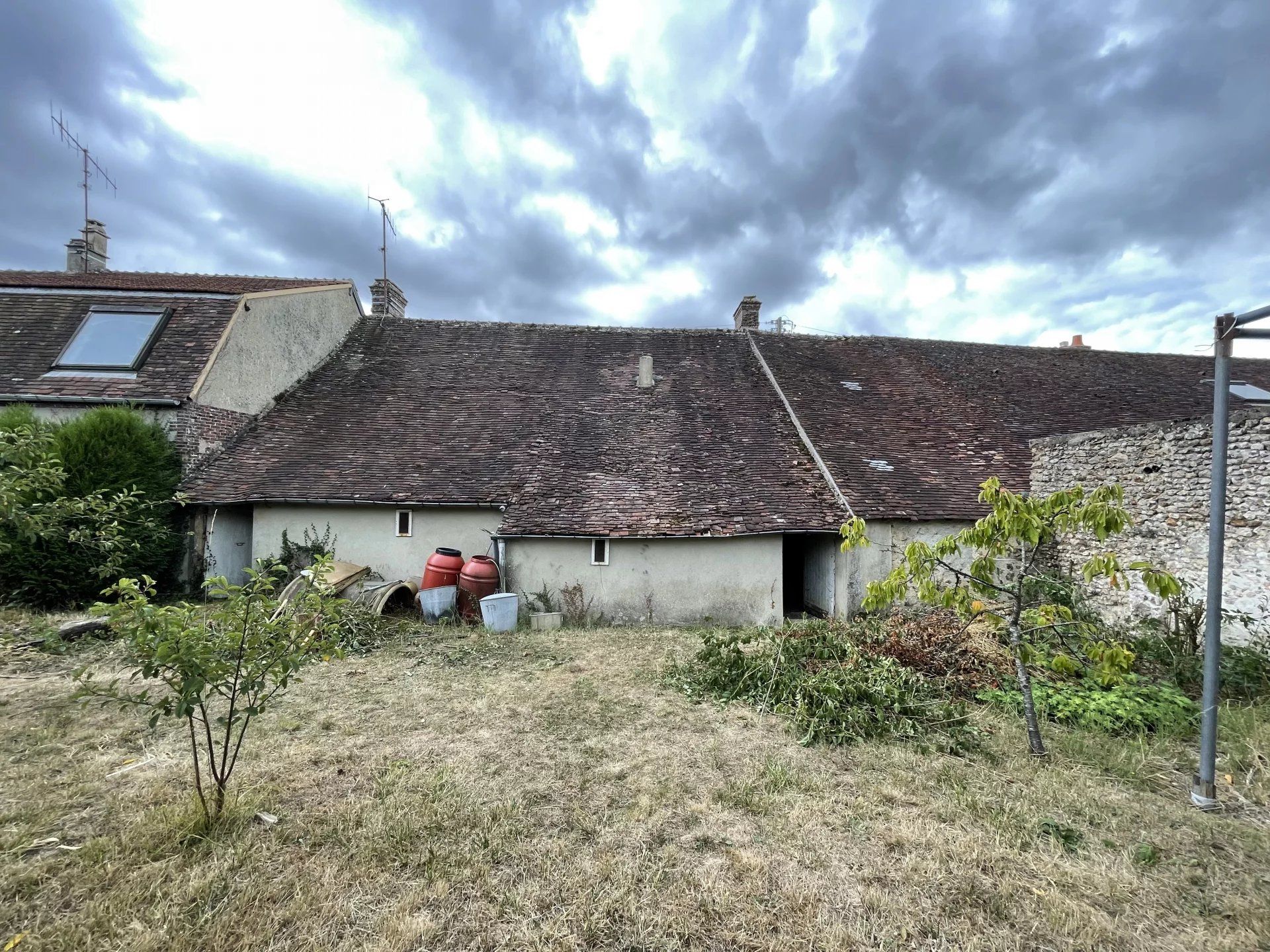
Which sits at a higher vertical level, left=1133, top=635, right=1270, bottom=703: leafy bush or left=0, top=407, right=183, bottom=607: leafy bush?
left=0, top=407, right=183, bottom=607: leafy bush

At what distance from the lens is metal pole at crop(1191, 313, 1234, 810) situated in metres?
4.08

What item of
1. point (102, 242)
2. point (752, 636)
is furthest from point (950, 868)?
point (102, 242)

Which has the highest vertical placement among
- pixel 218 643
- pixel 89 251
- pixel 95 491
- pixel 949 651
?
pixel 89 251

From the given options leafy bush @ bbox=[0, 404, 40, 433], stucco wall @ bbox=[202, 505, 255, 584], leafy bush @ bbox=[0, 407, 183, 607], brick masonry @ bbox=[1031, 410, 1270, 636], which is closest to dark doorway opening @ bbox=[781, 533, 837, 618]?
brick masonry @ bbox=[1031, 410, 1270, 636]

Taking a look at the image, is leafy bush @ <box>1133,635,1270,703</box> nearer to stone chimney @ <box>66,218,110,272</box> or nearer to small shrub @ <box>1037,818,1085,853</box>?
small shrub @ <box>1037,818,1085,853</box>

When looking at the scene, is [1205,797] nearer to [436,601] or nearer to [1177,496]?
[1177,496]

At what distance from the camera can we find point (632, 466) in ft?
38.8

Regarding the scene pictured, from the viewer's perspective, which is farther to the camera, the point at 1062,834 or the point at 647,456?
the point at 647,456

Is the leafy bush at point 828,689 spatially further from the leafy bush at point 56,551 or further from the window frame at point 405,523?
the window frame at point 405,523

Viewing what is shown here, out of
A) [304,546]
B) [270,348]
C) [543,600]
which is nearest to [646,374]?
[543,600]

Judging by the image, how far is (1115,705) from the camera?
5738 millimetres

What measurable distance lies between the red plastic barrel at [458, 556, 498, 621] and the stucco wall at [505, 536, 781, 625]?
1.24 ft

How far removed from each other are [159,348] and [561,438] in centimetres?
863

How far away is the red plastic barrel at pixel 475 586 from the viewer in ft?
33.4
